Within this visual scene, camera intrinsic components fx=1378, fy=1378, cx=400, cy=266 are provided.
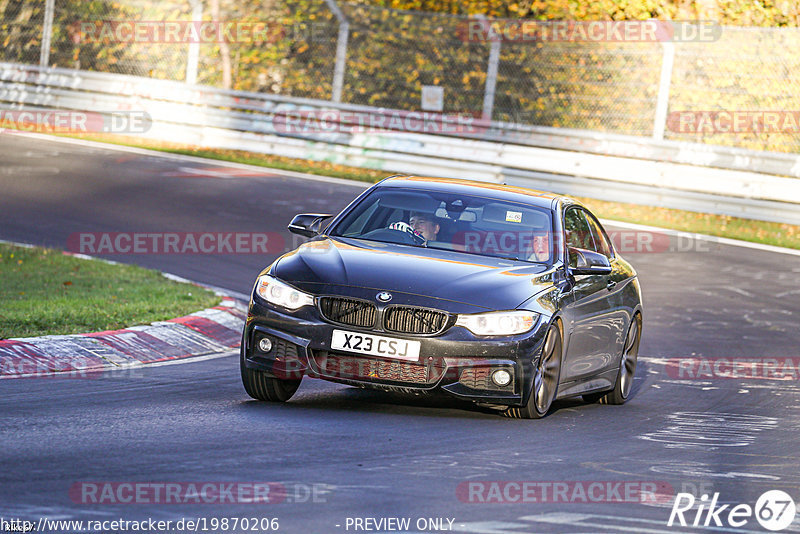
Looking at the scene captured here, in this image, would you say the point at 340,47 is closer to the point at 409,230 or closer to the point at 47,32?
the point at 47,32

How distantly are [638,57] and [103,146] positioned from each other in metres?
9.52

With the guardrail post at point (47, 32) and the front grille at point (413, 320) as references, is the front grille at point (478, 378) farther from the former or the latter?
the guardrail post at point (47, 32)

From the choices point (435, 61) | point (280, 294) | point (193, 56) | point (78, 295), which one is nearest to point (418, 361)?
point (280, 294)

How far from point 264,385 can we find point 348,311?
2.68ft

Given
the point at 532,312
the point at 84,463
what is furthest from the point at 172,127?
the point at 84,463

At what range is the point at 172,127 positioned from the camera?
25.4 meters

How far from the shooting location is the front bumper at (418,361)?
7984mm

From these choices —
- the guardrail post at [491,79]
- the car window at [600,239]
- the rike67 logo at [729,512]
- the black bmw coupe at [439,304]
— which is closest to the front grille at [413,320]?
the black bmw coupe at [439,304]

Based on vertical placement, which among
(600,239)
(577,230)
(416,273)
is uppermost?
(577,230)

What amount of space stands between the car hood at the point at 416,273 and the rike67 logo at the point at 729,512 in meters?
2.05

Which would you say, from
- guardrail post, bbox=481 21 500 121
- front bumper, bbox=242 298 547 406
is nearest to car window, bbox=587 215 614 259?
front bumper, bbox=242 298 547 406

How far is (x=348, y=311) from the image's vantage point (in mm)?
8070

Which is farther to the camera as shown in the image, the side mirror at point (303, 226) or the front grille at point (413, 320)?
the side mirror at point (303, 226)

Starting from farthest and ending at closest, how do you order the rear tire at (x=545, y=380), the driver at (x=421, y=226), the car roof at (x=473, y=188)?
the car roof at (x=473, y=188) → the driver at (x=421, y=226) → the rear tire at (x=545, y=380)
